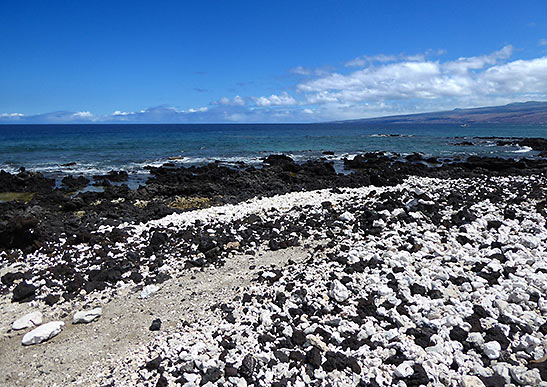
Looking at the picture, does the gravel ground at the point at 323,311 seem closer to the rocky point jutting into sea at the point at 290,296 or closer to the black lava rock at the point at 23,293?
the rocky point jutting into sea at the point at 290,296

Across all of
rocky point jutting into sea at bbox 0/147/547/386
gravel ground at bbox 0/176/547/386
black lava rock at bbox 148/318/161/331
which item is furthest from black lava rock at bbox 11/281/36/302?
black lava rock at bbox 148/318/161/331

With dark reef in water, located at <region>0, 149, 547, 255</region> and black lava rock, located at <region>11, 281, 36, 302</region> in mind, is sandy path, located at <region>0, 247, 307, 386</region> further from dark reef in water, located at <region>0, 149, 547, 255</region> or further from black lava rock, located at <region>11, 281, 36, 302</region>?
dark reef in water, located at <region>0, 149, 547, 255</region>

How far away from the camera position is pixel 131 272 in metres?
7.83

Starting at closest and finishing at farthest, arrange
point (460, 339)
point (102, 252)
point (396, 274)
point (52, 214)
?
point (460, 339), point (396, 274), point (102, 252), point (52, 214)

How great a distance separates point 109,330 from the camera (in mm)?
5816

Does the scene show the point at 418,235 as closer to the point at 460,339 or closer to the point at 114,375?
the point at 460,339

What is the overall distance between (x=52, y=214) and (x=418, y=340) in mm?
15280

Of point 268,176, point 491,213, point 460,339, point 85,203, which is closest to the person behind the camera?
point 460,339

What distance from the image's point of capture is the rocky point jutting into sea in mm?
4402

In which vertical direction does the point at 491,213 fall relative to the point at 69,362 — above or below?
above

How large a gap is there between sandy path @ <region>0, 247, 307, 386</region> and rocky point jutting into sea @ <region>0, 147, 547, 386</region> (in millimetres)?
29

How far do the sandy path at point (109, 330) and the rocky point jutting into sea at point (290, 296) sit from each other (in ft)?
0.10

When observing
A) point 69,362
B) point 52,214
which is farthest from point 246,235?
point 52,214

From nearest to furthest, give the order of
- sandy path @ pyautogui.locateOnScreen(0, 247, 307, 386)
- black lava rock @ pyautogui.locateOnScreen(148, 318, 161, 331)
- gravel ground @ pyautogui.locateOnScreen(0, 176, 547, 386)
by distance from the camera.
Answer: gravel ground @ pyautogui.locateOnScreen(0, 176, 547, 386) < sandy path @ pyautogui.locateOnScreen(0, 247, 307, 386) < black lava rock @ pyautogui.locateOnScreen(148, 318, 161, 331)
